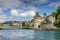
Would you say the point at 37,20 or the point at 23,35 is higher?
the point at 37,20

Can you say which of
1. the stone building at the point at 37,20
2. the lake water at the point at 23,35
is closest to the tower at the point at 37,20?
the stone building at the point at 37,20

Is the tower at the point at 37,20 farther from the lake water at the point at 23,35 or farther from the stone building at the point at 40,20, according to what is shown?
the lake water at the point at 23,35

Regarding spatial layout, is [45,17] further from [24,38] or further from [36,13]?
[24,38]

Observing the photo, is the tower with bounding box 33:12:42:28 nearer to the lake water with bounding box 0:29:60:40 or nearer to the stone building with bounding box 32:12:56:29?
the stone building with bounding box 32:12:56:29

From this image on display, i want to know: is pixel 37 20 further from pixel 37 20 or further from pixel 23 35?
pixel 23 35

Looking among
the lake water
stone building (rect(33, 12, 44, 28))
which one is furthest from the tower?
the lake water

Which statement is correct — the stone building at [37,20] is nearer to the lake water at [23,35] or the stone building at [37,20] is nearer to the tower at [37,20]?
the tower at [37,20]

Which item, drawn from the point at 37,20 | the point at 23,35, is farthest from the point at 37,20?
the point at 23,35

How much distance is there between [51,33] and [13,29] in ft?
4.31

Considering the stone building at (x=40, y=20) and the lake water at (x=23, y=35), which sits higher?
the stone building at (x=40, y=20)

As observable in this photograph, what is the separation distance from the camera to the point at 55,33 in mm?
6891

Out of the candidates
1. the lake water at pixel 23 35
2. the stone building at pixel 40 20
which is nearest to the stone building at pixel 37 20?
the stone building at pixel 40 20

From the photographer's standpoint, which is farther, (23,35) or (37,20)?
(23,35)

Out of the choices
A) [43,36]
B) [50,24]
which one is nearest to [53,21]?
[50,24]
